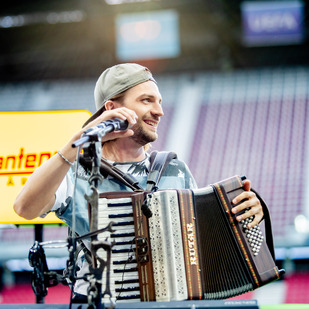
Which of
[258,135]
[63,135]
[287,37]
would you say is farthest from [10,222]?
[287,37]

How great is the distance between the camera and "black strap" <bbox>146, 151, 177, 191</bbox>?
6.26 feet

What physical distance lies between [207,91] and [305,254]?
4.11 meters

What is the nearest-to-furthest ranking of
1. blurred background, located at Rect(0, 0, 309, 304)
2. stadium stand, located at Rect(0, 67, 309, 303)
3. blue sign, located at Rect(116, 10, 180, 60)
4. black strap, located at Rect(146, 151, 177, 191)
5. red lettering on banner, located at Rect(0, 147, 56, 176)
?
black strap, located at Rect(146, 151, 177, 191) < red lettering on banner, located at Rect(0, 147, 56, 176) < stadium stand, located at Rect(0, 67, 309, 303) < blurred background, located at Rect(0, 0, 309, 304) < blue sign, located at Rect(116, 10, 180, 60)

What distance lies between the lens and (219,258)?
179cm

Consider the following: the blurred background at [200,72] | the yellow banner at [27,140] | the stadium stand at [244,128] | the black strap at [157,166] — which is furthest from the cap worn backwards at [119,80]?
the blurred background at [200,72]

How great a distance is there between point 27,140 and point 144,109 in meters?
0.93

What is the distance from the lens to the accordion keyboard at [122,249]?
5.52 feet

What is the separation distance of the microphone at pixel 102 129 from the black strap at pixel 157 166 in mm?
409

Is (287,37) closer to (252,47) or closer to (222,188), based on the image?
(252,47)

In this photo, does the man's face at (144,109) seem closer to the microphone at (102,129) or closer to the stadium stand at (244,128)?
the microphone at (102,129)

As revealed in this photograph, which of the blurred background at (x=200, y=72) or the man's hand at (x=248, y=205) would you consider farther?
the blurred background at (x=200, y=72)

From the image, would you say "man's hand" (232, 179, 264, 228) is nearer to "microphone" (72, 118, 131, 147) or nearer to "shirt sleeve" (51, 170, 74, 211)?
"microphone" (72, 118, 131, 147)

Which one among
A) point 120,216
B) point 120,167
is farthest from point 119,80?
point 120,216

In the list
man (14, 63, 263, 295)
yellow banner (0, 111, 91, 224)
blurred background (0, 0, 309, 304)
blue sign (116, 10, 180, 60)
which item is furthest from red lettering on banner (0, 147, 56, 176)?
blue sign (116, 10, 180, 60)
